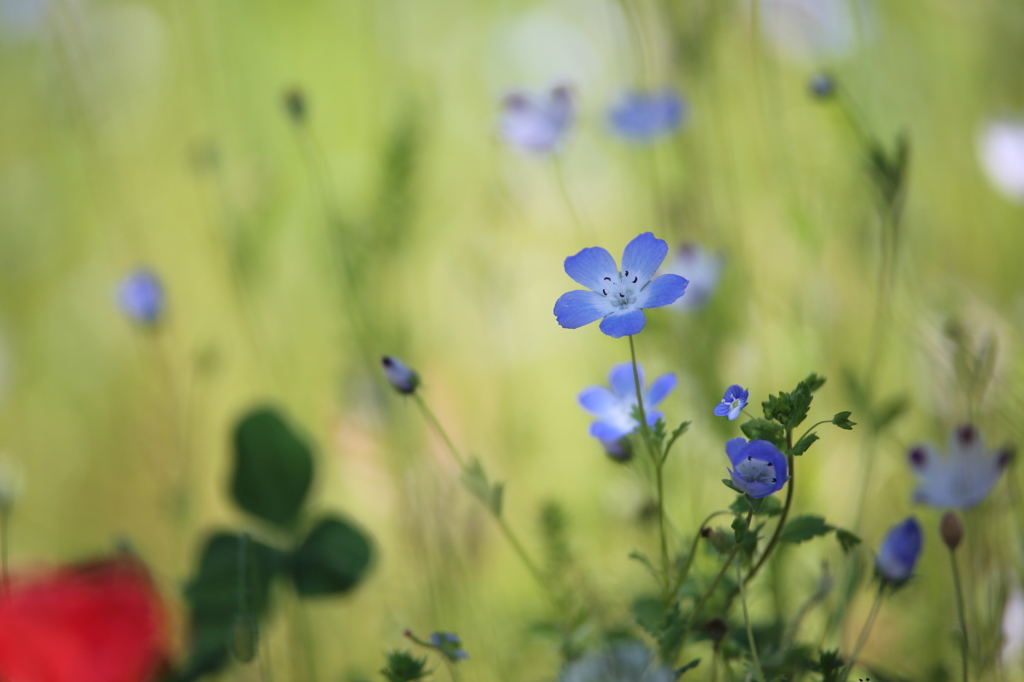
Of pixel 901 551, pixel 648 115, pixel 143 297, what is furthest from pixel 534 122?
pixel 901 551

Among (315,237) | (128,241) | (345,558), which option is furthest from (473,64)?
(345,558)

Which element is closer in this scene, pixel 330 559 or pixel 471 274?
pixel 330 559

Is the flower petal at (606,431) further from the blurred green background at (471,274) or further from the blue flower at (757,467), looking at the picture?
the blurred green background at (471,274)

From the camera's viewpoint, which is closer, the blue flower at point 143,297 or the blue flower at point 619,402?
the blue flower at point 619,402

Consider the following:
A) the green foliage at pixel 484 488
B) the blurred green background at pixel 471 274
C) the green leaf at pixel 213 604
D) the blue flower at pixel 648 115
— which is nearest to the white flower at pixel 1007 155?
the blurred green background at pixel 471 274

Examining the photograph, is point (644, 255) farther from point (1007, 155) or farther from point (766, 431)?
point (1007, 155)

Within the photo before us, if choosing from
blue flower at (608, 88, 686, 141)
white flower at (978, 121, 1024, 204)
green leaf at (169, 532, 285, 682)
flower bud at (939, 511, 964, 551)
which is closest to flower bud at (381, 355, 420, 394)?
green leaf at (169, 532, 285, 682)

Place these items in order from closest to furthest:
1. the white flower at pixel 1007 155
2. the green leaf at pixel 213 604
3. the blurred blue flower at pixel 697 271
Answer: the green leaf at pixel 213 604, the blurred blue flower at pixel 697 271, the white flower at pixel 1007 155
